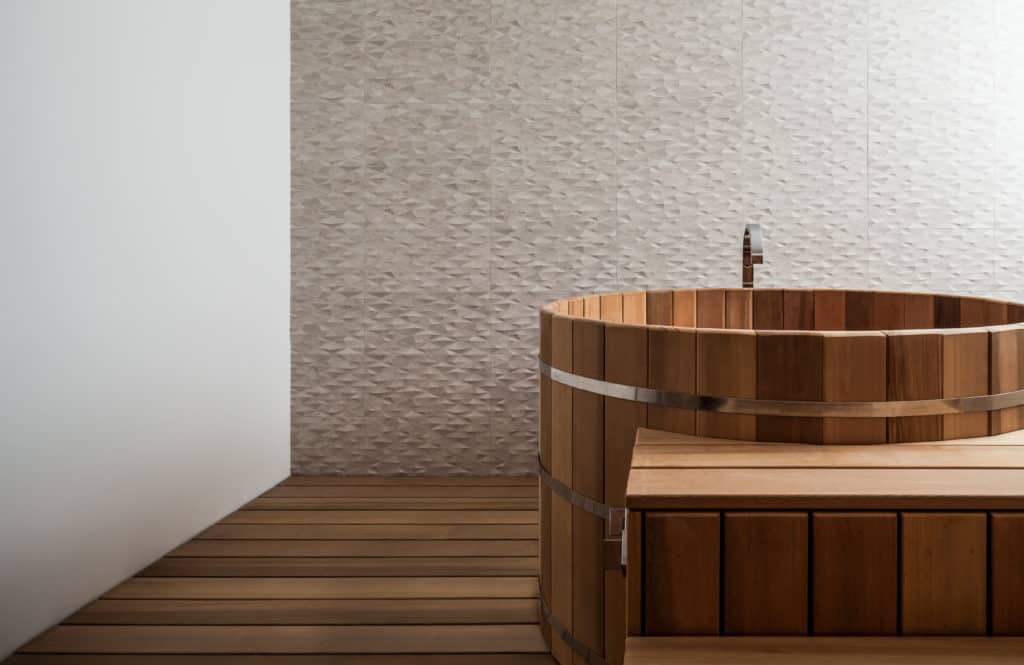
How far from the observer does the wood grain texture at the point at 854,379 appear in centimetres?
175

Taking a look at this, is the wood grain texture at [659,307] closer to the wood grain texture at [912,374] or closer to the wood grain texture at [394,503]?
the wood grain texture at [394,503]

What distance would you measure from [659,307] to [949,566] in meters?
1.74

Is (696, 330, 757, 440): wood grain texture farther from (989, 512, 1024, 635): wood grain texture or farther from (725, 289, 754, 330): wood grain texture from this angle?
(725, 289, 754, 330): wood grain texture

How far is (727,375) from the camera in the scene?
1825 millimetres

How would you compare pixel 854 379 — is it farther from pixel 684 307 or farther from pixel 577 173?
pixel 577 173

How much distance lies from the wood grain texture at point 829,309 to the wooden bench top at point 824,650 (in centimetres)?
188

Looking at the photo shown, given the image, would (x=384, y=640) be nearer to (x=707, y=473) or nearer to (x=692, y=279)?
(x=707, y=473)

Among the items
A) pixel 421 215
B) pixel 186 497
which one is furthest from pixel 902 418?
pixel 421 215

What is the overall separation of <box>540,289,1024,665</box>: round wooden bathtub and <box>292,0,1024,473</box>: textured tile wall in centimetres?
171

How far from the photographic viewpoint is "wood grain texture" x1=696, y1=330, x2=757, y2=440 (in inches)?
71.0

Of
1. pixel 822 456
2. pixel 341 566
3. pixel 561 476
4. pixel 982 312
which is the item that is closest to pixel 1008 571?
pixel 822 456

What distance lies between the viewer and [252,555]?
10.3 feet

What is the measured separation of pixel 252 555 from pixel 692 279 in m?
2.22

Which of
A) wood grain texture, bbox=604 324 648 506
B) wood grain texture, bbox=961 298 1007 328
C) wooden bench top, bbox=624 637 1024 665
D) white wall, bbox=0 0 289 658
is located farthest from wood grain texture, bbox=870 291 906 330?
white wall, bbox=0 0 289 658
